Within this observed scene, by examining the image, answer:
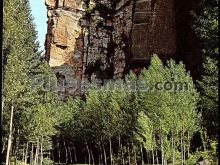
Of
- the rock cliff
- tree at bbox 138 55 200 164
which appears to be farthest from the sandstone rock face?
tree at bbox 138 55 200 164

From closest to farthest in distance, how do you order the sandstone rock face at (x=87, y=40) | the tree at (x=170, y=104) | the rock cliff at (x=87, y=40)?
the tree at (x=170, y=104) → the rock cliff at (x=87, y=40) → the sandstone rock face at (x=87, y=40)

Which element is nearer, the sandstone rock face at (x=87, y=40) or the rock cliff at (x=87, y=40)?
the rock cliff at (x=87, y=40)

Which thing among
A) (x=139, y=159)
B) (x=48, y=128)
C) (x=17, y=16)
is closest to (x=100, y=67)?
(x=139, y=159)

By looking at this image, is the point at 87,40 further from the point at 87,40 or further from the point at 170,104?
the point at 170,104

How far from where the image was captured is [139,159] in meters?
51.1

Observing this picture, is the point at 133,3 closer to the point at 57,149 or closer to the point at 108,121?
the point at 57,149

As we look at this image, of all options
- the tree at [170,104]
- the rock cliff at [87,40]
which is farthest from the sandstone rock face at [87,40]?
the tree at [170,104]

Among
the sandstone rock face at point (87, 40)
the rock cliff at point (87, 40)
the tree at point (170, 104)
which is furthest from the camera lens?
the sandstone rock face at point (87, 40)

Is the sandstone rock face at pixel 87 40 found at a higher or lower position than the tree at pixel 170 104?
→ higher

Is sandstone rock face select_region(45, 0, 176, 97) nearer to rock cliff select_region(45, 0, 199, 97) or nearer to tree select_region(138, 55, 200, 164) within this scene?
rock cliff select_region(45, 0, 199, 97)

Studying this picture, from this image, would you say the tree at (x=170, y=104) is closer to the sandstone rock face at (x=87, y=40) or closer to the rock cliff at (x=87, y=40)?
the rock cliff at (x=87, y=40)

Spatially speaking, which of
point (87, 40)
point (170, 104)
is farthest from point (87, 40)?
point (170, 104)

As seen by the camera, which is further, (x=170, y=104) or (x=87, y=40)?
(x=87, y=40)

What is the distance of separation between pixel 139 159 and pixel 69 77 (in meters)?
43.0
